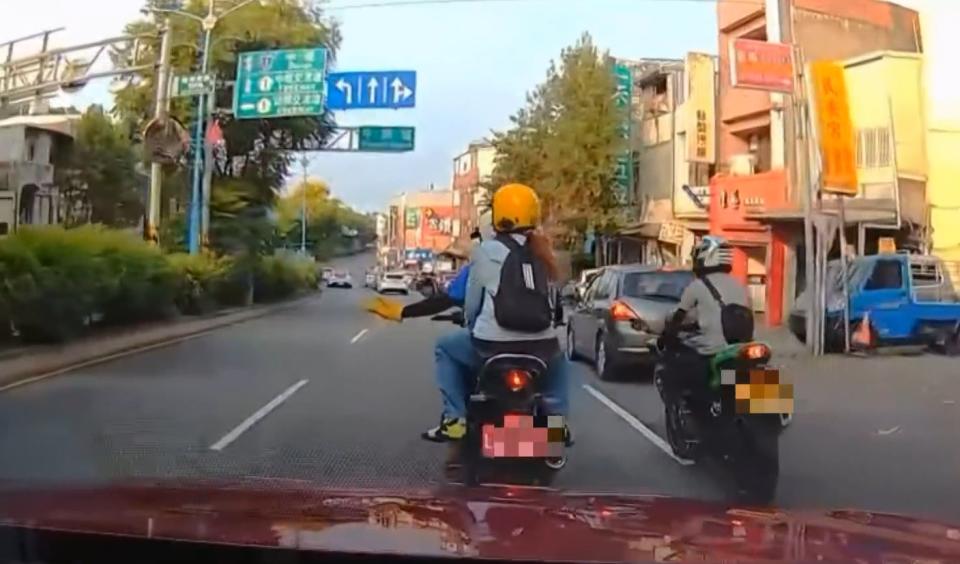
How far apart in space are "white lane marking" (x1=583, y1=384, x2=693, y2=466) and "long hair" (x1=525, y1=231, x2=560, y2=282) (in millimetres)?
835

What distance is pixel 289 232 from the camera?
6.64 m

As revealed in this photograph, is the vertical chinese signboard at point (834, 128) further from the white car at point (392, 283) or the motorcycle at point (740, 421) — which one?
the white car at point (392, 283)

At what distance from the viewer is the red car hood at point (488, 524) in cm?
280

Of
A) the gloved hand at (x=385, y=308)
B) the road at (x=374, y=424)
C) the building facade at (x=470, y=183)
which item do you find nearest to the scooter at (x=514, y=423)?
the road at (x=374, y=424)

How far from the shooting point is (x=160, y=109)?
6.18 metres

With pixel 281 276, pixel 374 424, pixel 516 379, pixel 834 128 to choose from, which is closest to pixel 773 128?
pixel 834 128

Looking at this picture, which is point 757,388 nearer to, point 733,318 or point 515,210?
point 733,318

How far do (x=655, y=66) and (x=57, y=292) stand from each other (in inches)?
135

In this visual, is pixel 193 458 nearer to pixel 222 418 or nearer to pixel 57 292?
pixel 222 418

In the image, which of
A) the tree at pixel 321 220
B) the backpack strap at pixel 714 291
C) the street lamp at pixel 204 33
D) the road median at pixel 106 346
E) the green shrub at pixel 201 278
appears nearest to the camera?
the backpack strap at pixel 714 291

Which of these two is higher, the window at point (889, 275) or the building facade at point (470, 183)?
the building facade at point (470, 183)

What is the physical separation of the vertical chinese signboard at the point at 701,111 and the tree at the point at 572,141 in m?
0.33

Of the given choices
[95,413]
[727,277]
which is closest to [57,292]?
[95,413]

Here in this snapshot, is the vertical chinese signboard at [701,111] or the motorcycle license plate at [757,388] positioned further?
the vertical chinese signboard at [701,111]
